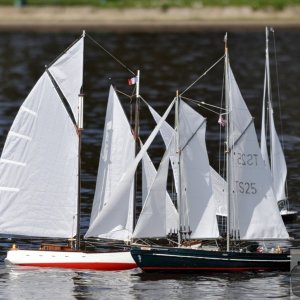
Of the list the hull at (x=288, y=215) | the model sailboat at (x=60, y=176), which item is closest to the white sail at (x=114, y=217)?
the model sailboat at (x=60, y=176)

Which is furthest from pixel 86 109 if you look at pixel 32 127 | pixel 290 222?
pixel 32 127

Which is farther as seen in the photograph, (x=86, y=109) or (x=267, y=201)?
(x=86, y=109)

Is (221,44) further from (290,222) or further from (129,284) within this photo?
(129,284)

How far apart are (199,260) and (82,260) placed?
570 cm

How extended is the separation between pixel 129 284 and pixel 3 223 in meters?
7.65

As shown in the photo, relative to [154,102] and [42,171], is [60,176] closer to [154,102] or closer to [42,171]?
[42,171]

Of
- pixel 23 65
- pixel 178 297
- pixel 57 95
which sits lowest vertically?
pixel 178 297

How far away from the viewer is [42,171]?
7438 cm

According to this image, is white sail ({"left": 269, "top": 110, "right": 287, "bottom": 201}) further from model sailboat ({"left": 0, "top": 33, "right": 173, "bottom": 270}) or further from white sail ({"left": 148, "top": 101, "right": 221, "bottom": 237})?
model sailboat ({"left": 0, "top": 33, "right": 173, "bottom": 270})

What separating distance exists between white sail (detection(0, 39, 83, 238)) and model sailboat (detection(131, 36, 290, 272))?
4.75 m

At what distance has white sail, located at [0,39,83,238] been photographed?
2911 inches

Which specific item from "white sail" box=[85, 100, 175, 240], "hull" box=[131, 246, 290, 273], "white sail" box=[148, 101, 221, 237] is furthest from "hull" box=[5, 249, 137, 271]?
"white sail" box=[148, 101, 221, 237]

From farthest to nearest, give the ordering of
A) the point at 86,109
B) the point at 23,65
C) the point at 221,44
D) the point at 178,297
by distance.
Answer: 1. the point at 221,44
2. the point at 23,65
3. the point at 86,109
4. the point at 178,297

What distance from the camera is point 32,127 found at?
243 ft
